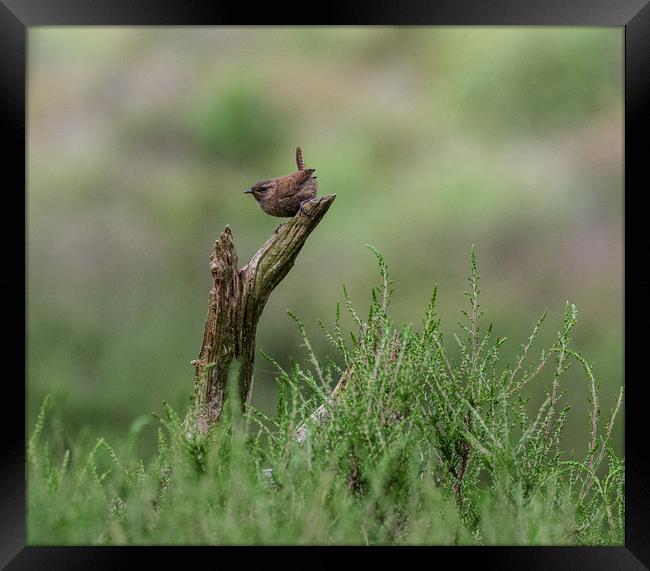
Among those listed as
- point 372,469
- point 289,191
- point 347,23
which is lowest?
point 372,469

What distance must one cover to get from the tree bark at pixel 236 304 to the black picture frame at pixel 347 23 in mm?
933

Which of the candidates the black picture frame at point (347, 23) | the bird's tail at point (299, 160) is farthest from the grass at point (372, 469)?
the bird's tail at point (299, 160)

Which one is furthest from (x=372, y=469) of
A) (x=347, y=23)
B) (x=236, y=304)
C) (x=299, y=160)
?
(x=299, y=160)

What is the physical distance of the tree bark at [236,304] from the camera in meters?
3.71

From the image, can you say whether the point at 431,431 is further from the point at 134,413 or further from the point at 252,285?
the point at 134,413

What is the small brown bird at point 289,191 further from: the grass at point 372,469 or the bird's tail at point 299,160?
the grass at point 372,469

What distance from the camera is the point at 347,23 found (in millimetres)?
2814

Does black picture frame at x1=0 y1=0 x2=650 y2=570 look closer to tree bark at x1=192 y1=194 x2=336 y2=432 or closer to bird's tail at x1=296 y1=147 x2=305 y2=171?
tree bark at x1=192 y1=194 x2=336 y2=432

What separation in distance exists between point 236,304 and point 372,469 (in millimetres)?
1103

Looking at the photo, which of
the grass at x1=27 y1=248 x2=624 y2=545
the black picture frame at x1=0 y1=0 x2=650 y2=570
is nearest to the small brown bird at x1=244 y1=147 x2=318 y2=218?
the grass at x1=27 y1=248 x2=624 y2=545

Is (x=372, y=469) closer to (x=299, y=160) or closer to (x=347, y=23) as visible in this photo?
(x=347, y=23)

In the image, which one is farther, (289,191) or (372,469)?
(289,191)

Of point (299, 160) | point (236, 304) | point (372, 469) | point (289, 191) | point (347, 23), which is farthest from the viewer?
point (299, 160)

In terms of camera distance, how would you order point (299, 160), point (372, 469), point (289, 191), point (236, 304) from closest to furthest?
1. point (372, 469)
2. point (236, 304)
3. point (289, 191)
4. point (299, 160)
